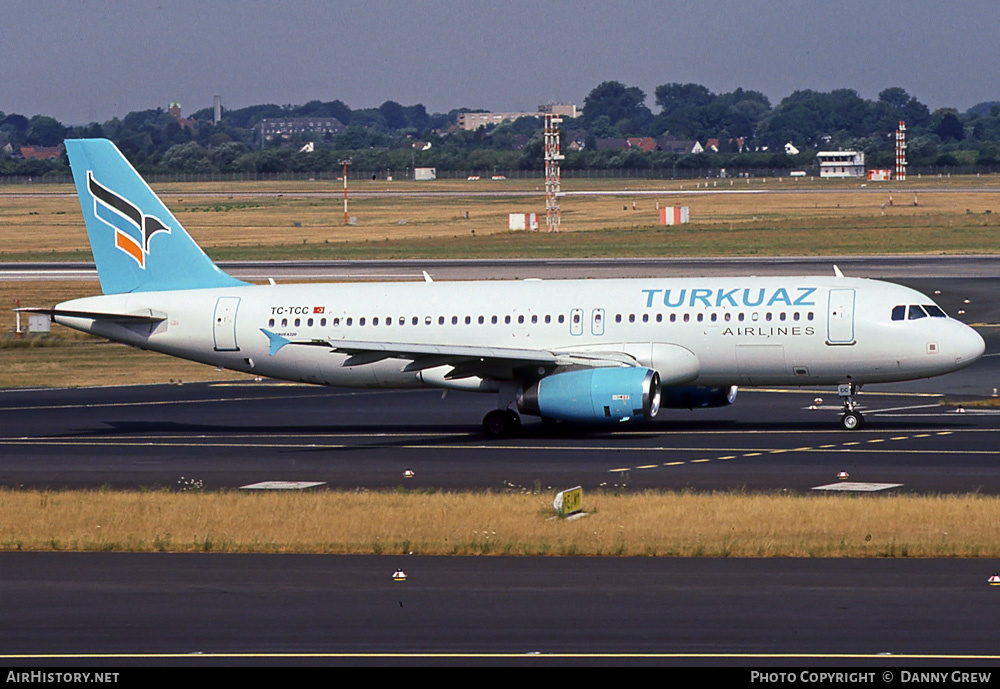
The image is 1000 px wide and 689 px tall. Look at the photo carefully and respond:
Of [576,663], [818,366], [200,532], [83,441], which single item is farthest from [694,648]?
[83,441]

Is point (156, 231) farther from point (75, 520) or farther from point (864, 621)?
point (864, 621)

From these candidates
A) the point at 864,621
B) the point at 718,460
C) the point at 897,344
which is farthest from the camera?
the point at 897,344

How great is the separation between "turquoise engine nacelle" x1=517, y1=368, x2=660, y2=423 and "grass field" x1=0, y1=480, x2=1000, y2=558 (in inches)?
320

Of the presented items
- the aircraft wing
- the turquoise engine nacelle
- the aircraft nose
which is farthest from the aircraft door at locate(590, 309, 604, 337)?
the aircraft nose

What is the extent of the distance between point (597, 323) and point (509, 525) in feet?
49.8

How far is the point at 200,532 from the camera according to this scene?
27578 millimetres

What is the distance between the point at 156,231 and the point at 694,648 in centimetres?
3073

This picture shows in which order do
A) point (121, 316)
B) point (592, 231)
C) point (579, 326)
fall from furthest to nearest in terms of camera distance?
1. point (592, 231)
2. point (121, 316)
3. point (579, 326)

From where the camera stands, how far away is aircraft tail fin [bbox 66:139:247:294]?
45375 mm

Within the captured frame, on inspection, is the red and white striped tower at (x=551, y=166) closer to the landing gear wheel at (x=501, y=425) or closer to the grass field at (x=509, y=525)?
the landing gear wheel at (x=501, y=425)

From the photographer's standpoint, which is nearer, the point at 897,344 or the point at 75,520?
the point at 75,520

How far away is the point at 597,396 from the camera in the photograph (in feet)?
130

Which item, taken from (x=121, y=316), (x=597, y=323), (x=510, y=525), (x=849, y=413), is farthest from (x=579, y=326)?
(x=510, y=525)

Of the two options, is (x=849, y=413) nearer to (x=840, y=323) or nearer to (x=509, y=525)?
(x=840, y=323)
